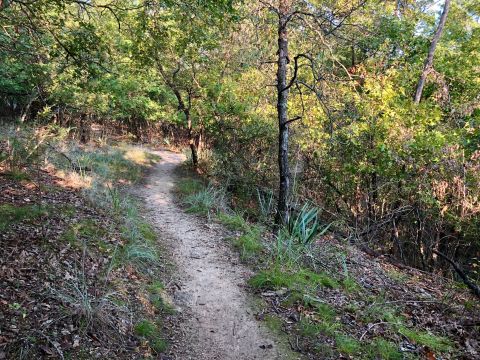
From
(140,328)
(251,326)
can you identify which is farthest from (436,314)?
(140,328)

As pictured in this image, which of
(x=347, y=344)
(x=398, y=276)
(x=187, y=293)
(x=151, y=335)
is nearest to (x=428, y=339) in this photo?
(x=347, y=344)

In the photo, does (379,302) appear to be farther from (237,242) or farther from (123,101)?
(123,101)

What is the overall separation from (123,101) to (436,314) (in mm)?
13925

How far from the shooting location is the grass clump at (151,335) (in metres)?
3.93

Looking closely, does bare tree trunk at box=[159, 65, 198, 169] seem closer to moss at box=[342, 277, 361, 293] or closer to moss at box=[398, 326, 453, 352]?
moss at box=[342, 277, 361, 293]

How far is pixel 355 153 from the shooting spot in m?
9.59

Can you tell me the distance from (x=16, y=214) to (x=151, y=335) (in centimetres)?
265

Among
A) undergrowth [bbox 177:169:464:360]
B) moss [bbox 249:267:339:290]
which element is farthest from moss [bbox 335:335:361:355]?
moss [bbox 249:267:339:290]

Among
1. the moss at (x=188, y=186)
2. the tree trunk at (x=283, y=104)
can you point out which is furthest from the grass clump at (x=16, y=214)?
the moss at (x=188, y=186)

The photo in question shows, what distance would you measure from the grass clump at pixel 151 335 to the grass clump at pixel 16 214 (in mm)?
2200

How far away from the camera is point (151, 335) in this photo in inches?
160

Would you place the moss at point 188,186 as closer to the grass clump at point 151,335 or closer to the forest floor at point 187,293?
the forest floor at point 187,293

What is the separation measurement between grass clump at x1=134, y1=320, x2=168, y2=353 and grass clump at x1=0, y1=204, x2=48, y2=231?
2200 mm

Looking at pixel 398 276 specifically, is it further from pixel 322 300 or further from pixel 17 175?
pixel 17 175
